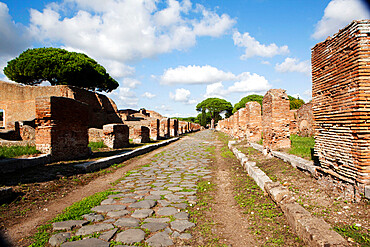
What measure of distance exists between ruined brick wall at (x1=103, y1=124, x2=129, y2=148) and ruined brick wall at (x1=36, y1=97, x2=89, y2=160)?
8.47 ft

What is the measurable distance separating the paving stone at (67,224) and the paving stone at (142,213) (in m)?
0.69

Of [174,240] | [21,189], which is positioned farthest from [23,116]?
[174,240]

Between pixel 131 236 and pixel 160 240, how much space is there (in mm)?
369

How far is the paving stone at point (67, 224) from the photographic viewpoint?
278 centimetres

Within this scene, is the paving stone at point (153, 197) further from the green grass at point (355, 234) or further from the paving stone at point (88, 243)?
the green grass at point (355, 234)

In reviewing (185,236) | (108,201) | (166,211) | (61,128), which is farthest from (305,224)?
(61,128)

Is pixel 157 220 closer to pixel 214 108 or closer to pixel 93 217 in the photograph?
pixel 93 217

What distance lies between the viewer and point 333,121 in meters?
3.62

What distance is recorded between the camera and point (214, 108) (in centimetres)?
7462

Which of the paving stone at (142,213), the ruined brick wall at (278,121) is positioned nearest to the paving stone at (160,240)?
the paving stone at (142,213)

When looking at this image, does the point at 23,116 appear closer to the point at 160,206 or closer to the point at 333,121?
the point at 160,206

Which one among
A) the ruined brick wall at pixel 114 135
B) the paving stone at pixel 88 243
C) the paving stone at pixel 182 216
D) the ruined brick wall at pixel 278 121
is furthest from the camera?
the ruined brick wall at pixel 114 135

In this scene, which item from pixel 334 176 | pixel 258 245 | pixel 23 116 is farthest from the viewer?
pixel 23 116

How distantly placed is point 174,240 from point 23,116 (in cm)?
2321
